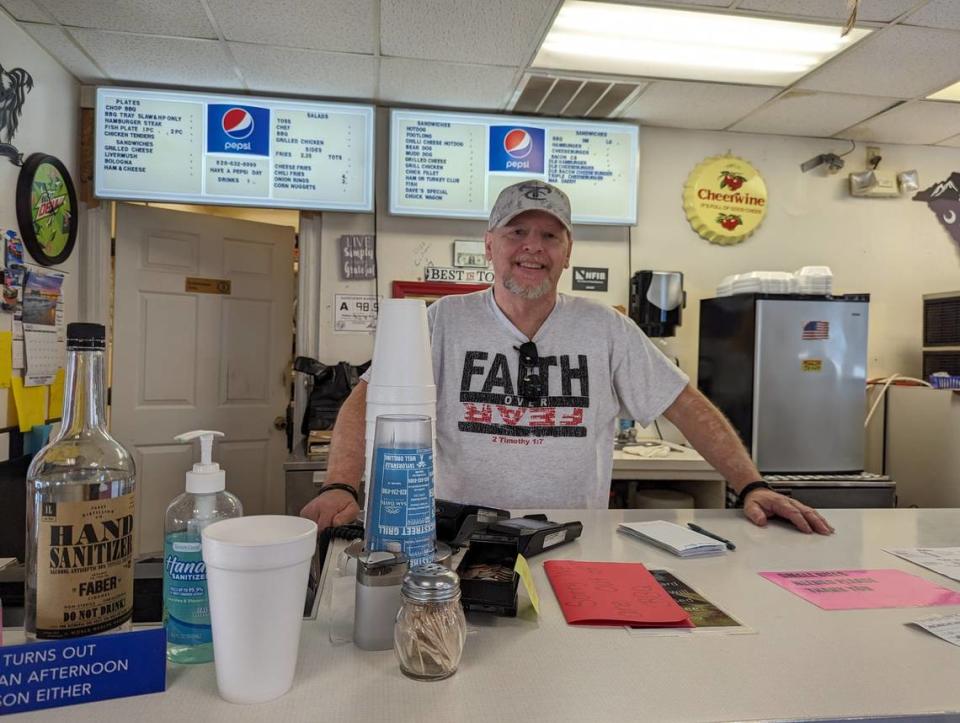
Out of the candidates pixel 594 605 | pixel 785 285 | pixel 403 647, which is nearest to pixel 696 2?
pixel 785 285

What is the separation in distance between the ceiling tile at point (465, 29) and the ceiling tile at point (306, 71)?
0.72ft

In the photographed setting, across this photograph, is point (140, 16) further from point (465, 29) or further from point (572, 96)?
point (572, 96)

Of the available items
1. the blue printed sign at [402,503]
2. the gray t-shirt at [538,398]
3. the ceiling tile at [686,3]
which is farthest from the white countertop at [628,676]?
the ceiling tile at [686,3]

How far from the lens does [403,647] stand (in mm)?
646

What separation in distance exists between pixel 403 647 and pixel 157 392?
3066 millimetres

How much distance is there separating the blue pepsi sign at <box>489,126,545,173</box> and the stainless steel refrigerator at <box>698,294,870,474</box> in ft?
4.06

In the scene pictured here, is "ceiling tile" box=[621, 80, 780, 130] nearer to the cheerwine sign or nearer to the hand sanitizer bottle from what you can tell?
the cheerwine sign

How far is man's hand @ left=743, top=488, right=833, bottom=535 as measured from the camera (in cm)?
125

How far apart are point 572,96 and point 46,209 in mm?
2393

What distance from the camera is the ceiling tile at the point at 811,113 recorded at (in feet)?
9.95

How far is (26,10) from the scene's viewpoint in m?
2.34

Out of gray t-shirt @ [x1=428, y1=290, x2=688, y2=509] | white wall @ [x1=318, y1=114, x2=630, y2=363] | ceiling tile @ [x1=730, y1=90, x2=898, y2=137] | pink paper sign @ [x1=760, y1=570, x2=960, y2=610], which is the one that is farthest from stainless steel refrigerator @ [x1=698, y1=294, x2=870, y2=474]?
pink paper sign @ [x1=760, y1=570, x2=960, y2=610]

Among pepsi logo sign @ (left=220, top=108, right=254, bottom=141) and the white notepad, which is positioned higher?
pepsi logo sign @ (left=220, top=108, right=254, bottom=141)

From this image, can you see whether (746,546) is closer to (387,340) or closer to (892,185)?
(387,340)
